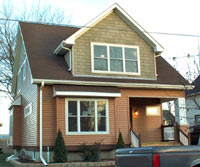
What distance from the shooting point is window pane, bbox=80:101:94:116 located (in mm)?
15727

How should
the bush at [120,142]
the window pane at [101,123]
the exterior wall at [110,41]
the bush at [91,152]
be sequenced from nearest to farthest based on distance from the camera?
1. the bush at [91,152]
2. the bush at [120,142]
3. the window pane at [101,123]
4. the exterior wall at [110,41]

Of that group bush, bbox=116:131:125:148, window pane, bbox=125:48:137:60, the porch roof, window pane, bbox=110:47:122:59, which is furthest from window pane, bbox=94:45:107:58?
bush, bbox=116:131:125:148

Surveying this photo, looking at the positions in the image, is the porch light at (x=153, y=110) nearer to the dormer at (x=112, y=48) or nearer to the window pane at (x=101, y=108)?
the dormer at (x=112, y=48)

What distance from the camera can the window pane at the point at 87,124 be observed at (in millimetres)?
15602

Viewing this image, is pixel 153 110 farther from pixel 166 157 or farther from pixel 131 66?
pixel 166 157

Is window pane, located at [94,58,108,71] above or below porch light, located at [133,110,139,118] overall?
above

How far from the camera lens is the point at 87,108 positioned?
1583 cm

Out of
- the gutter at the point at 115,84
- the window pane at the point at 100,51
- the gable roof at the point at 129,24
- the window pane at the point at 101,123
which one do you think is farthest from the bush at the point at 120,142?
the gable roof at the point at 129,24

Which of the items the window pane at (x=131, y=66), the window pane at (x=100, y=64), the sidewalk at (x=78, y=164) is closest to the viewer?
the sidewalk at (x=78, y=164)

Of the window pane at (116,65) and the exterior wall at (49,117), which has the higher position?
the window pane at (116,65)

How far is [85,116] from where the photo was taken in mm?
15727

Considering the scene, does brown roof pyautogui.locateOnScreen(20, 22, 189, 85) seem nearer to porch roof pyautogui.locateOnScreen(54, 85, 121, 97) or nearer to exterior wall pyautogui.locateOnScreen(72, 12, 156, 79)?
porch roof pyautogui.locateOnScreen(54, 85, 121, 97)

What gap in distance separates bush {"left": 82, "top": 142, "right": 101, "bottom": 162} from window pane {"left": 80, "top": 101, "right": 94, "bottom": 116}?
158 centimetres

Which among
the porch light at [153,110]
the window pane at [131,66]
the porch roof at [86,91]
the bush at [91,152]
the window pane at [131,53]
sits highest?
the window pane at [131,53]
